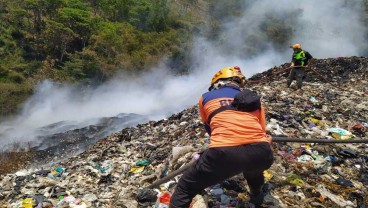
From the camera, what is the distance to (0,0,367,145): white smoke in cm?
1962

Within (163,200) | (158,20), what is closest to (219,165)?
(163,200)

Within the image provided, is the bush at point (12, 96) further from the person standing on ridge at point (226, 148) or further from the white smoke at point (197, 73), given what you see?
the person standing on ridge at point (226, 148)

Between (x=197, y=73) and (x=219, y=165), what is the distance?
26.0m

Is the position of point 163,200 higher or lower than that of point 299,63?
lower

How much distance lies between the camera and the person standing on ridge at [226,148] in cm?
246

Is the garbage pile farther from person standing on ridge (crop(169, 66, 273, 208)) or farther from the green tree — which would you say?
the green tree

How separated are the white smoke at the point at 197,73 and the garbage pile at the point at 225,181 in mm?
8995

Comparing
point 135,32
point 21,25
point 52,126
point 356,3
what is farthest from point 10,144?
point 356,3

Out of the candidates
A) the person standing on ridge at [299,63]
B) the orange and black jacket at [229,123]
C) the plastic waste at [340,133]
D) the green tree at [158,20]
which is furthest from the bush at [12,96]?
the orange and black jacket at [229,123]

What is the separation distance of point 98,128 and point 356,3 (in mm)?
26454

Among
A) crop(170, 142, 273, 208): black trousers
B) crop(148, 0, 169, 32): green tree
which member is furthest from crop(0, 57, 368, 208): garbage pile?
crop(148, 0, 169, 32): green tree

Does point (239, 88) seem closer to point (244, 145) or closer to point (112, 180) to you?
point (244, 145)

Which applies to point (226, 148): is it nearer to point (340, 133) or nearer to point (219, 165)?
point (219, 165)

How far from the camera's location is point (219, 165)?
246 centimetres
